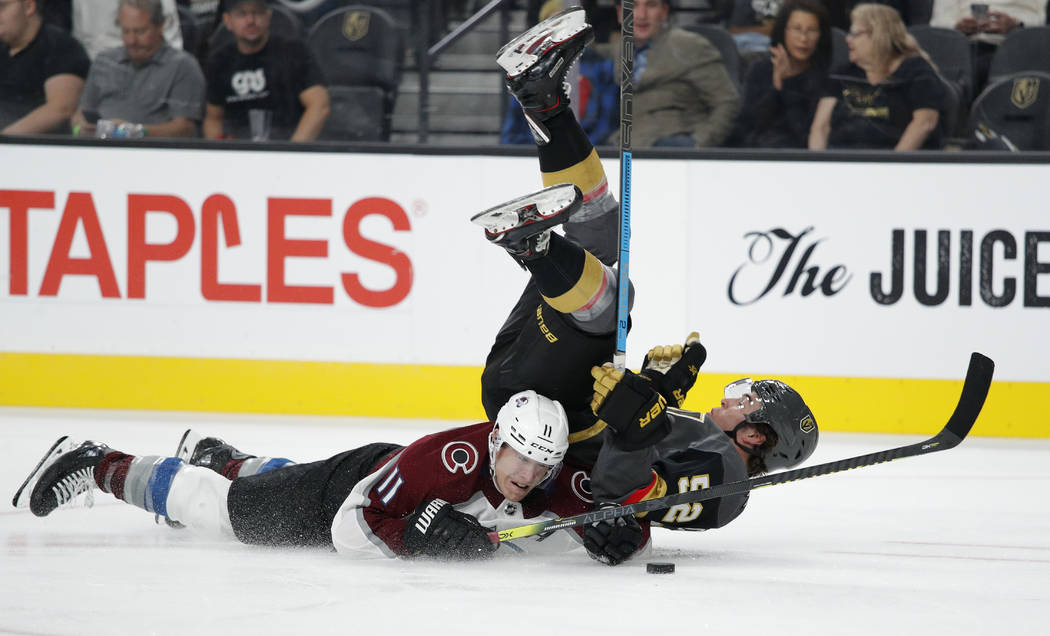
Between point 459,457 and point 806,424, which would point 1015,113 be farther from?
point 459,457

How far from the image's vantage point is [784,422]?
3182mm

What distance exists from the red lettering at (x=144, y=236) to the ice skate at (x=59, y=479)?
8.17ft

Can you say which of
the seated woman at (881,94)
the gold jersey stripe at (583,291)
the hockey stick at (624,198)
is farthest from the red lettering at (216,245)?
the gold jersey stripe at (583,291)

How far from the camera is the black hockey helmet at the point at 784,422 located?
3.19 metres

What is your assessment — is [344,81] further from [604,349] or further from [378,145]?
[604,349]

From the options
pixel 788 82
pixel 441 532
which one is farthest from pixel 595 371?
pixel 788 82

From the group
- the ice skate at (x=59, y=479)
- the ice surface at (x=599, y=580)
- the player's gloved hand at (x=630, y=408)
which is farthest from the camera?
the ice skate at (x=59, y=479)

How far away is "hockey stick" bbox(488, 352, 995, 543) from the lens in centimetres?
292

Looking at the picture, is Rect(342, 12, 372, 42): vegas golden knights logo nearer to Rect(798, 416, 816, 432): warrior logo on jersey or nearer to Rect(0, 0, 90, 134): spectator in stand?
Rect(0, 0, 90, 134): spectator in stand

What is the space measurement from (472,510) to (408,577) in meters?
0.28

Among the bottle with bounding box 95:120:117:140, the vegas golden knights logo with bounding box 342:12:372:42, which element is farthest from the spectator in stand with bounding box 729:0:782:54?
the bottle with bounding box 95:120:117:140

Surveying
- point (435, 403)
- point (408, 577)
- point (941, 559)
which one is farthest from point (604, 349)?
point (435, 403)

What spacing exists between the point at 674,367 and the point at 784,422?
40cm

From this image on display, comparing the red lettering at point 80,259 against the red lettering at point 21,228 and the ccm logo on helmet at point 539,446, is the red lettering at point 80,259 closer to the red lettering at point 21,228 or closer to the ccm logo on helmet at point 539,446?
the red lettering at point 21,228
